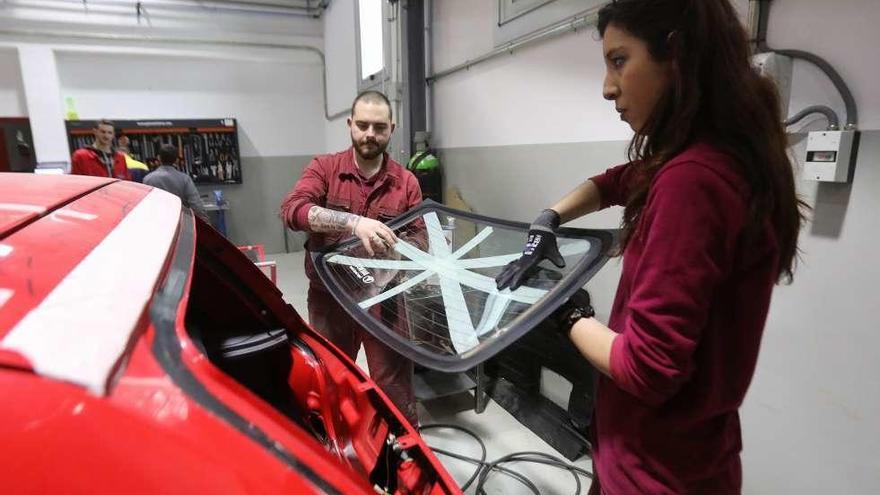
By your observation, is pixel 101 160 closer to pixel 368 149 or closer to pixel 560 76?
pixel 368 149

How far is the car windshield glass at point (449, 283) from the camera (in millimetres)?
963

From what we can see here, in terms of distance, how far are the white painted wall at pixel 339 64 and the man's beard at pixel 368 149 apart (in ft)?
10.3

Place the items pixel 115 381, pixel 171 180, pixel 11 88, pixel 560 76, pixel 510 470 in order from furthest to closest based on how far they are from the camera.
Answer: pixel 11 88, pixel 171 180, pixel 560 76, pixel 510 470, pixel 115 381

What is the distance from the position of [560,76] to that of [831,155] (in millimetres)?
1170

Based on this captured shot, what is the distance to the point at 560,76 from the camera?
83.6 inches

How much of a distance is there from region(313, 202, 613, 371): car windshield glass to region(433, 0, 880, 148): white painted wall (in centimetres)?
79

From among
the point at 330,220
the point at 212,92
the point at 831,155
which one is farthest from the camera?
the point at 212,92

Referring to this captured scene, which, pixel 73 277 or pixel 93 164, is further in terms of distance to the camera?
pixel 93 164

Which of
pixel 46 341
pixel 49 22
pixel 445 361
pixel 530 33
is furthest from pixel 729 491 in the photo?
pixel 49 22

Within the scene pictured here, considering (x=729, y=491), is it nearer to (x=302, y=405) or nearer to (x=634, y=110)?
(x=634, y=110)

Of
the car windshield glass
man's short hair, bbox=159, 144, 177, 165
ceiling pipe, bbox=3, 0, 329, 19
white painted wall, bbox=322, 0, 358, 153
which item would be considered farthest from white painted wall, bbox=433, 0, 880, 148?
ceiling pipe, bbox=3, 0, 329, 19

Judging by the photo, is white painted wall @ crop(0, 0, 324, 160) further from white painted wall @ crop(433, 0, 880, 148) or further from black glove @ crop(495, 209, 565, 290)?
black glove @ crop(495, 209, 565, 290)

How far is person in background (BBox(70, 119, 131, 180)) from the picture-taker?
430 centimetres

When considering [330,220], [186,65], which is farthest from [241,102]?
[330,220]
